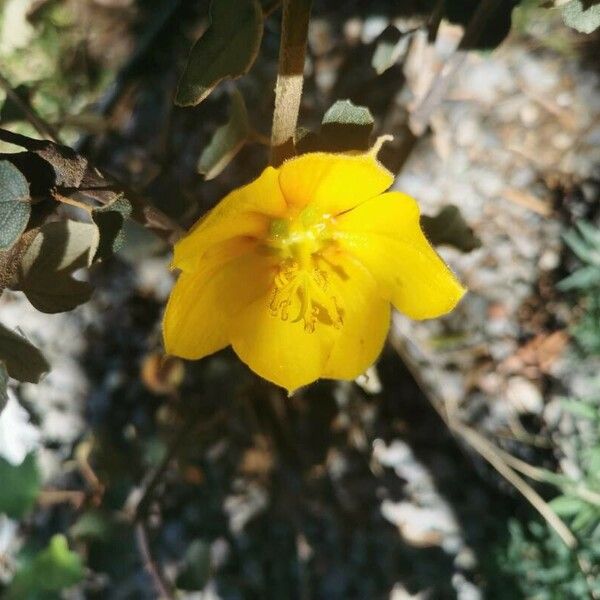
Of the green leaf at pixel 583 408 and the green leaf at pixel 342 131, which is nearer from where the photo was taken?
the green leaf at pixel 342 131

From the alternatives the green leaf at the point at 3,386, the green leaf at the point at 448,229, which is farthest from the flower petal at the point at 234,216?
the green leaf at the point at 448,229

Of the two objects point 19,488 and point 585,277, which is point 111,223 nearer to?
point 19,488

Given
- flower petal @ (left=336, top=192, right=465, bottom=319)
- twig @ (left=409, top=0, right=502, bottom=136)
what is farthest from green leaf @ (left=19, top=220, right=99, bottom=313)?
twig @ (left=409, top=0, right=502, bottom=136)

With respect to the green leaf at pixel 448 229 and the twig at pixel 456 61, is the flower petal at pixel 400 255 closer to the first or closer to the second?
the green leaf at pixel 448 229

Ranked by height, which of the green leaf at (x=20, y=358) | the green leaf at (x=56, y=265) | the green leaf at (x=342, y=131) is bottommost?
the green leaf at (x=20, y=358)

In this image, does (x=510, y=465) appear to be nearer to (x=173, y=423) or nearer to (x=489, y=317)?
(x=489, y=317)

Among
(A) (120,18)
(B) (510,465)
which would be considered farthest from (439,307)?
(A) (120,18)

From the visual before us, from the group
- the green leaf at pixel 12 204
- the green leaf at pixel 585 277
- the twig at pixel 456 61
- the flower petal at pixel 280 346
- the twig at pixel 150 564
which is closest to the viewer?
the green leaf at pixel 12 204
